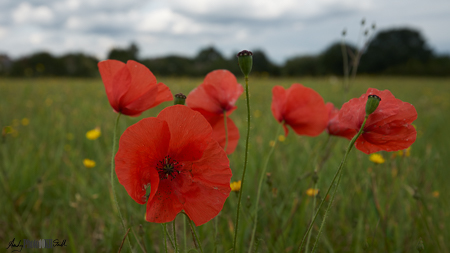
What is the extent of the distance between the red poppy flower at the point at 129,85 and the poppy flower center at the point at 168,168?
0.51 ft

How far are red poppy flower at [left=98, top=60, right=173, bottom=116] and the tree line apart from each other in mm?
19051

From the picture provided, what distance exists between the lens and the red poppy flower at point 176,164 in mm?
522

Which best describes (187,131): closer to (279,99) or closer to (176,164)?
(176,164)

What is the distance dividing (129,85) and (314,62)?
1198 inches

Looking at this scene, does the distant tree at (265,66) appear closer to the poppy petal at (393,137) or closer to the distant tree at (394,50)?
the distant tree at (394,50)

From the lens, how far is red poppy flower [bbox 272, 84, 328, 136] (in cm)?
83

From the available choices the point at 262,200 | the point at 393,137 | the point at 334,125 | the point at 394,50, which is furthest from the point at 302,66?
the point at 393,137

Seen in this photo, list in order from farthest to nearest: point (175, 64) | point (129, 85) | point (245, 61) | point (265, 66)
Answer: point (175, 64) → point (265, 66) → point (129, 85) → point (245, 61)

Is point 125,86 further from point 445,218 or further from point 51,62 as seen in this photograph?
point 51,62

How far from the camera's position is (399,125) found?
595 millimetres

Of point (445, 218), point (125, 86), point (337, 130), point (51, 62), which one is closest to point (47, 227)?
point (125, 86)

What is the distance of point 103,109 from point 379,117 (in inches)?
130

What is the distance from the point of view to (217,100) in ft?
2.59

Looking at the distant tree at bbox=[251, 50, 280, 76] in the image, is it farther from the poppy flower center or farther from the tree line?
the poppy flower center
